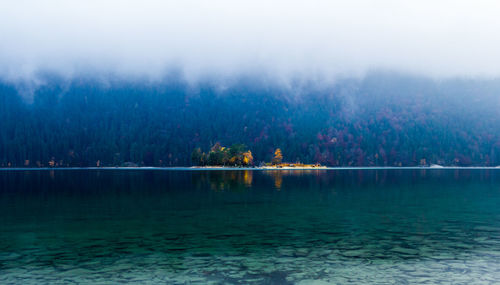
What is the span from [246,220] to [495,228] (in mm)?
20804

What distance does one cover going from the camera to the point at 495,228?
39312 mm

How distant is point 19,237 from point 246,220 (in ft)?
61.6

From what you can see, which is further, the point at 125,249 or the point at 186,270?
the point at 125,249

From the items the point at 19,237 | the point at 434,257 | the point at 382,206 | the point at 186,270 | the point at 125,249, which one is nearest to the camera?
the point at 186,270

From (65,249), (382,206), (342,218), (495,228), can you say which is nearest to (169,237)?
(65,249)

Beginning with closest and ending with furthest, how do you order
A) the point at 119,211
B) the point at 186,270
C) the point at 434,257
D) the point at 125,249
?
the point at 186,270, the point at 434,257, the point at 125,249, the point at 119,211

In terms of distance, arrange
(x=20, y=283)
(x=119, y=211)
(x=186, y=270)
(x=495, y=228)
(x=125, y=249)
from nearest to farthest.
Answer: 1. (x=20, y=283)
2. (x=186, y=270)
3. (x=125, y=249)
4. (x=495, y=228)
5. (x=119, y=211)

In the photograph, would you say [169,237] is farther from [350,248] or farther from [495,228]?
[495,228]

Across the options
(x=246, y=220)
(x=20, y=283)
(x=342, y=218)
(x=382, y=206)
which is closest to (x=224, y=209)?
(x=246, y=220)

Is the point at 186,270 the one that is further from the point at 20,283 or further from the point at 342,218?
the point at 342,218

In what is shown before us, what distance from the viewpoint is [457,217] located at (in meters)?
46.5

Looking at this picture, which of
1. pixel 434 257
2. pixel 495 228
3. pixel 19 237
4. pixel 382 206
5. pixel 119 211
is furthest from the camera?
pixel 382 206

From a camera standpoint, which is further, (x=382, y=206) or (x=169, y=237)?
(x=382, y=206)

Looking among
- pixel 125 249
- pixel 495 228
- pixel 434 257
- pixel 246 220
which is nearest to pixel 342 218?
pixel 246 220
